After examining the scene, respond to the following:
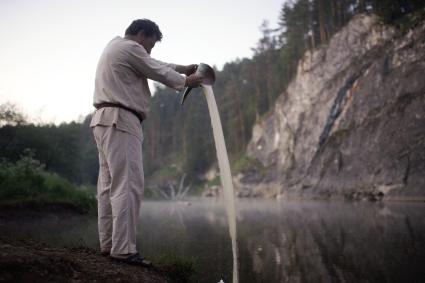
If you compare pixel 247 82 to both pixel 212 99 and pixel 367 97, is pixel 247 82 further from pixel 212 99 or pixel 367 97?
pixel 212 99

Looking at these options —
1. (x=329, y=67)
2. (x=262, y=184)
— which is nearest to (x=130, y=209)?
(x=329, y=67)

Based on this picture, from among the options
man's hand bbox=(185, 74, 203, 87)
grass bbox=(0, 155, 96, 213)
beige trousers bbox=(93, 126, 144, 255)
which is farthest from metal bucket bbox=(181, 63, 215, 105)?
grass bbox=(0, 155, 96, 213)

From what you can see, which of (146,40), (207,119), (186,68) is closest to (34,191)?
(186,68)

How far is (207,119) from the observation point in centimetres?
6366

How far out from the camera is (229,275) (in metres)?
3.93

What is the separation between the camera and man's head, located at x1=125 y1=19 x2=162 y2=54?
12.2 ft

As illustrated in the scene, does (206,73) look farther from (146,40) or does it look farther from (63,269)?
(63,269)

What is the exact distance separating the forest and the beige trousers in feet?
32.9

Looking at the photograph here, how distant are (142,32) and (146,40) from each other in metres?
0.08

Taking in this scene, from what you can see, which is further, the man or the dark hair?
the dark hair

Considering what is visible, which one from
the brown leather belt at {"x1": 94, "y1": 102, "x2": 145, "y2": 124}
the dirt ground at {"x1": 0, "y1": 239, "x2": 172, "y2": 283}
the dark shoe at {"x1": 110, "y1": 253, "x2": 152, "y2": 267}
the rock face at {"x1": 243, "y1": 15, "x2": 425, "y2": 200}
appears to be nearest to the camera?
the dirt ground at {"x1": 0, "y1": 239, "x2": 172, "y2": 283}

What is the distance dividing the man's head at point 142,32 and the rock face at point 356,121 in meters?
18.0

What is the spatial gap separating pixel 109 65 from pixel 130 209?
→ 53.4 inches

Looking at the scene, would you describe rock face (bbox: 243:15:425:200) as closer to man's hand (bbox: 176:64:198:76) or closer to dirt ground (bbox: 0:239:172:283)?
man's hand (bbox: 176:64:198:76)
